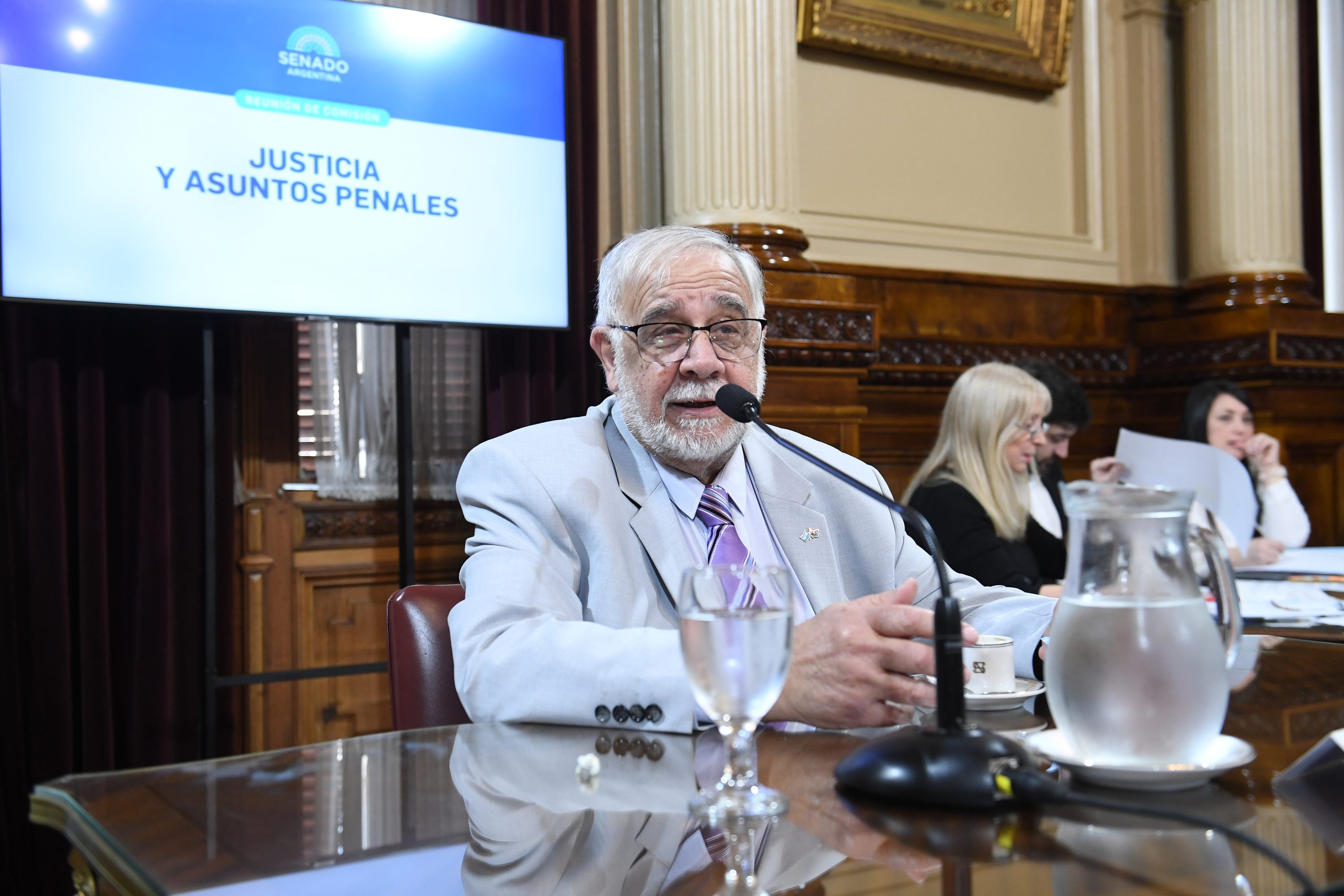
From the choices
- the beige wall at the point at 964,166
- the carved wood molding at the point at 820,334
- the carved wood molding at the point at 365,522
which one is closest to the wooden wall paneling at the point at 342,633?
the carved wood molding at the point at 365,522

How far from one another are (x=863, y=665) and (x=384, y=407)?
94.7 inches

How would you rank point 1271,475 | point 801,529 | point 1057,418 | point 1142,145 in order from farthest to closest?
1. point 1142,145
2. point 1271,475
3. point 1057,418
4. point 801,529

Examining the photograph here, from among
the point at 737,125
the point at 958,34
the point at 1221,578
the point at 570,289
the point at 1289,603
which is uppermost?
the point at 958,34

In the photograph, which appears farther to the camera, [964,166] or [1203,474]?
[964,166]

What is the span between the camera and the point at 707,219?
328 centimetres

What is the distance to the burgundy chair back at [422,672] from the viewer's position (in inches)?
54.0

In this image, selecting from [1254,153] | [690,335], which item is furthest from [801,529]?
[1254,153]

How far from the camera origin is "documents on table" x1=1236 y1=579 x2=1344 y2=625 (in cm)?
203

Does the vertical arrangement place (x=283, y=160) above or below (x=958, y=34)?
below

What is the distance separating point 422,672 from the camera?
1374 millimetres

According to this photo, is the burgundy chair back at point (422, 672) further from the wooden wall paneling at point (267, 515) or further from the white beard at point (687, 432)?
the wooden wall paneling at point (267, 515)

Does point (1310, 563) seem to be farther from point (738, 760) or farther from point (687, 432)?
point (738, 760)

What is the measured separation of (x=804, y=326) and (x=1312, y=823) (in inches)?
102

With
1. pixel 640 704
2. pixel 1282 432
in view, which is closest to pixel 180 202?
pixel 640 704
